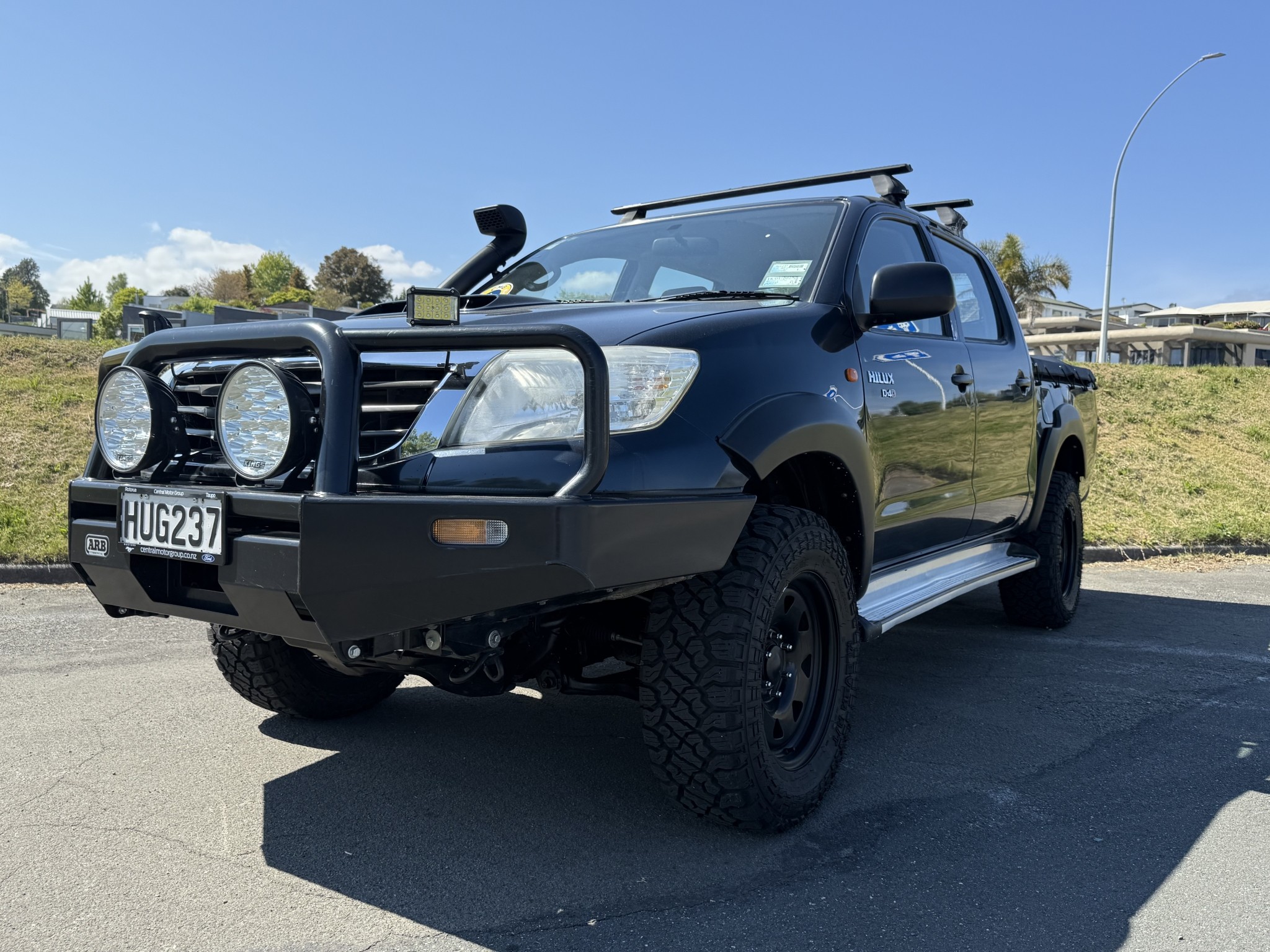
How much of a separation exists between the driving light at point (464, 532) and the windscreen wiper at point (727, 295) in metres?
1.37

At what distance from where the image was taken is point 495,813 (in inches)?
116

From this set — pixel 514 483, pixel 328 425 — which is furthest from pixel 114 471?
pixel 514 483

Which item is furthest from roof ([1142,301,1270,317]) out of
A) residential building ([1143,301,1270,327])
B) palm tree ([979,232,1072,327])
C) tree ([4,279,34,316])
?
tree ([4,279,34,316])

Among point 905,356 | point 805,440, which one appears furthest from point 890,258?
point 805,440

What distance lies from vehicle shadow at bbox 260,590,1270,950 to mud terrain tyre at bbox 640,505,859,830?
0.51 ft

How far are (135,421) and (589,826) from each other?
1620 mm

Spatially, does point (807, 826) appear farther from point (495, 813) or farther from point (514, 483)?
point (514, 483)

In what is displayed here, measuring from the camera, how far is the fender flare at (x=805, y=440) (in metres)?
2.64

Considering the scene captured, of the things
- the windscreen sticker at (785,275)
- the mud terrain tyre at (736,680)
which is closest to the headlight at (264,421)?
the mud terrain tyre at (736,680)

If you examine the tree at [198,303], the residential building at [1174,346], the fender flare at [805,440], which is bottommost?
the fender flare at [805,440]

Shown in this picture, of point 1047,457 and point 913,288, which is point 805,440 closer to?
point 913,288

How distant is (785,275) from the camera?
3.44 meters

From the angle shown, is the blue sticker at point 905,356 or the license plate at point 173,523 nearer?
the license plate at point 173,523

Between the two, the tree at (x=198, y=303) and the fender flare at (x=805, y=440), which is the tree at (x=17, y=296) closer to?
the tree at (x=198, y=303)
